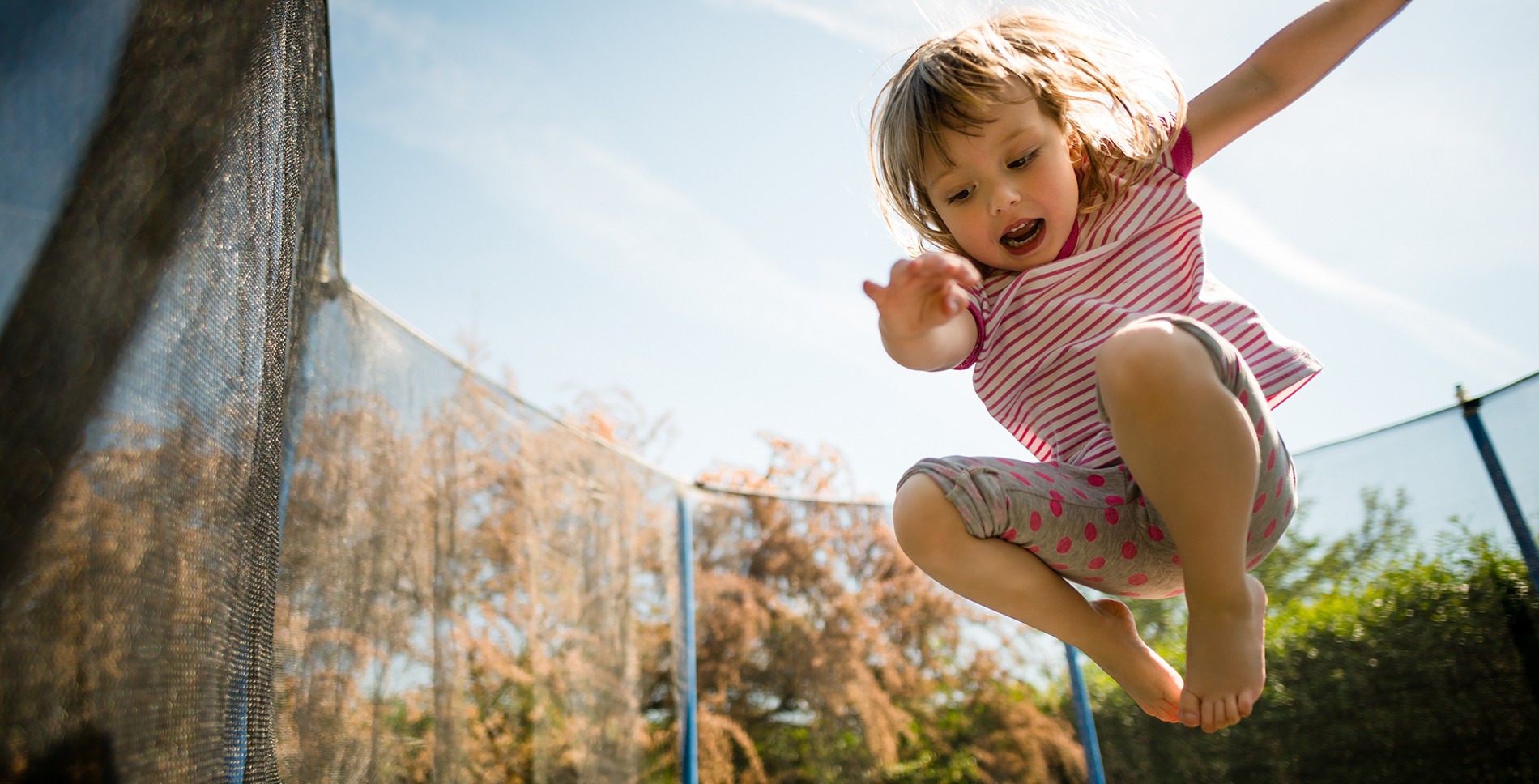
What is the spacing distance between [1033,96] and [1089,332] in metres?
0.33

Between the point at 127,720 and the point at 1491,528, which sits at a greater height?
the point at 1491,528

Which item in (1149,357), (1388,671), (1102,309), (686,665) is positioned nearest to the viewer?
(1149,357)

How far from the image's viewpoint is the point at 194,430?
0.72 metres

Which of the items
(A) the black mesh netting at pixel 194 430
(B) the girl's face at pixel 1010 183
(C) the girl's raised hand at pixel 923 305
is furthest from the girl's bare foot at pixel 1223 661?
(A) the black mesh netting at pixel 194 430

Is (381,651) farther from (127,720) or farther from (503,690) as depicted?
(127,720)

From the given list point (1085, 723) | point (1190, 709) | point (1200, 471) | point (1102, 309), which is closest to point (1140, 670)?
point (1190, 709)

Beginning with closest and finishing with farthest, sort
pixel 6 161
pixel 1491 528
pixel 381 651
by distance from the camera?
pixel 6 161 < pixel 381 651 < pixel 1491 528

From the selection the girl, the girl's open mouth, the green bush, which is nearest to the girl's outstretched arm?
the girl

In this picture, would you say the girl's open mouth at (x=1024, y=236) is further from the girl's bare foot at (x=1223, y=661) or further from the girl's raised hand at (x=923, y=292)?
the girl's bare foot at (x=1223, y=661)

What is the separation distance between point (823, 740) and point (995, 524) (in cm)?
289

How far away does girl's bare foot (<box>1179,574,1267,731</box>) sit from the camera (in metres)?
0.90

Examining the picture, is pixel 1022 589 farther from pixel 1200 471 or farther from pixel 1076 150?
pixel 1076 150

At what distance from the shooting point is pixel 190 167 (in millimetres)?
710

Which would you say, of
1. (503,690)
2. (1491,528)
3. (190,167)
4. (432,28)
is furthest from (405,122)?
(1491,528)
